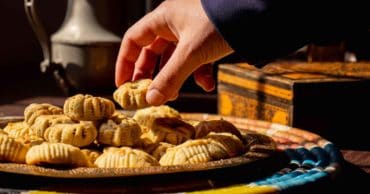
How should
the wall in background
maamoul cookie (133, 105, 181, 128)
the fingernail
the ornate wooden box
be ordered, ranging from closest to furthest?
the fingernail < maamoul cookie (133, 105, 181, 128) < the ornate wooden box < the wall in background

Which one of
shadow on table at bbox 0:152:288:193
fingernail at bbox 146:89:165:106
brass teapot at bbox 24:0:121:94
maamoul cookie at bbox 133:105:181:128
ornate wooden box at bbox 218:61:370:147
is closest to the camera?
shadow on table at bbox 0:152:288:193

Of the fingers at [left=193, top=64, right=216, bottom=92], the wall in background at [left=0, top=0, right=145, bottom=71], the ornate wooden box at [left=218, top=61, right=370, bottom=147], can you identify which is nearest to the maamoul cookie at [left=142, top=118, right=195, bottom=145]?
the fingers at [left=193, top=64, right=216, bottom=92]

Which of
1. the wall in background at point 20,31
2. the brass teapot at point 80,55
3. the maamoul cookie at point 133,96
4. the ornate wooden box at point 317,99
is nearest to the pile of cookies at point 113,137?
the maamoul cookie at point 133,96

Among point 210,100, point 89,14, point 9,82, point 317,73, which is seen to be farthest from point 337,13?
point 9,82

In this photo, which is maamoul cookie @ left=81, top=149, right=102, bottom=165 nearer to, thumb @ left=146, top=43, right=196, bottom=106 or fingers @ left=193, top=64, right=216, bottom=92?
thumb @ left=146, top=43, right=196, bottom=106

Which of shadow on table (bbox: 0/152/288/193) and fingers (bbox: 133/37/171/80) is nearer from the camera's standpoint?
shadow on table (bbox: 0/152/288/193)

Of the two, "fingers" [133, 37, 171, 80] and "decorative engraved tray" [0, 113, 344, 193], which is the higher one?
"fingers" [133, 37, 171, 80]

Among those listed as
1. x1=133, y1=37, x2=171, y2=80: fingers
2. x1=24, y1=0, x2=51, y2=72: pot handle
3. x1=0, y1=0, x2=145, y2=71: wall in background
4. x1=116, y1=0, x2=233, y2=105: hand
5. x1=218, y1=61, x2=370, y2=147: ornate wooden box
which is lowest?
x1=0, y1=0, x2=145, y2=71: wall in background
